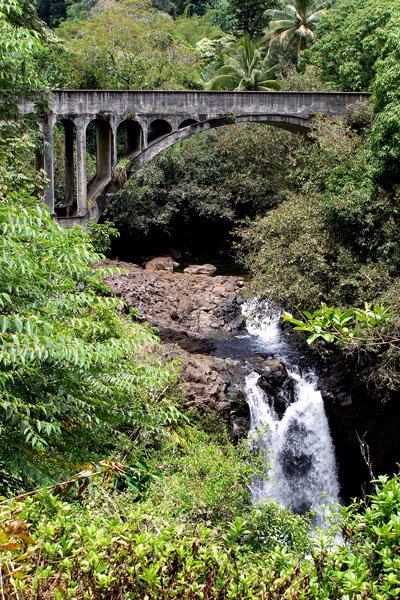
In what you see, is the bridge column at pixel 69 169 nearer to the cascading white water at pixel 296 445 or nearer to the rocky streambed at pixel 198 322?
the rocky streambed at pixel 198 322

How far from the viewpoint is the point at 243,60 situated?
36000 mm

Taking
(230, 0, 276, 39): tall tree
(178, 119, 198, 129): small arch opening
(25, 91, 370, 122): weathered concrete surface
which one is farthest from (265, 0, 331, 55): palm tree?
(178, 119, 198, 129): small arch opening

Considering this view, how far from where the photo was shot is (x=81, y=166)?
22156mm

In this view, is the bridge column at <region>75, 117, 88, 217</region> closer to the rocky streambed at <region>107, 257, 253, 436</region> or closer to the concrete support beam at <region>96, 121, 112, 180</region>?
the concrete support beam at <region>96, 121, 112, 180</region>

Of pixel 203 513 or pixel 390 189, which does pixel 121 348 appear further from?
pixel 390 189

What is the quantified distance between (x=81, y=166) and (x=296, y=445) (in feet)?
37.7

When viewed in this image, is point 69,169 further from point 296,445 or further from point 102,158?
point 296,445

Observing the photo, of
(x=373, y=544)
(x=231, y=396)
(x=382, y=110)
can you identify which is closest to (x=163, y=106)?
(x=382, y=110)

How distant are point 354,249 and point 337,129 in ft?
19.7

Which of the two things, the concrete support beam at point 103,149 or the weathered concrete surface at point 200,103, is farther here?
the concrete support beam at point 103,149

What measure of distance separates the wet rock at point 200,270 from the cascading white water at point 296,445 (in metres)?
10.6

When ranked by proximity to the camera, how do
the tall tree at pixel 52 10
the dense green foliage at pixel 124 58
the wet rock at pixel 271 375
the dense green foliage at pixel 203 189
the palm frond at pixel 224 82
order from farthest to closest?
the tall tree at pixel 52 10, the palm frond at pixel 224 82, the dense green foliage at pixel 124 58, the dense green foliage at pixel 203 189, the wet rock at pixel 271 375

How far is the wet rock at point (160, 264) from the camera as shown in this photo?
2733cm

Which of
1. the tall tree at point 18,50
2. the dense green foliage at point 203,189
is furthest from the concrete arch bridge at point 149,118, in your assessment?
the tall tree at point 18,50
